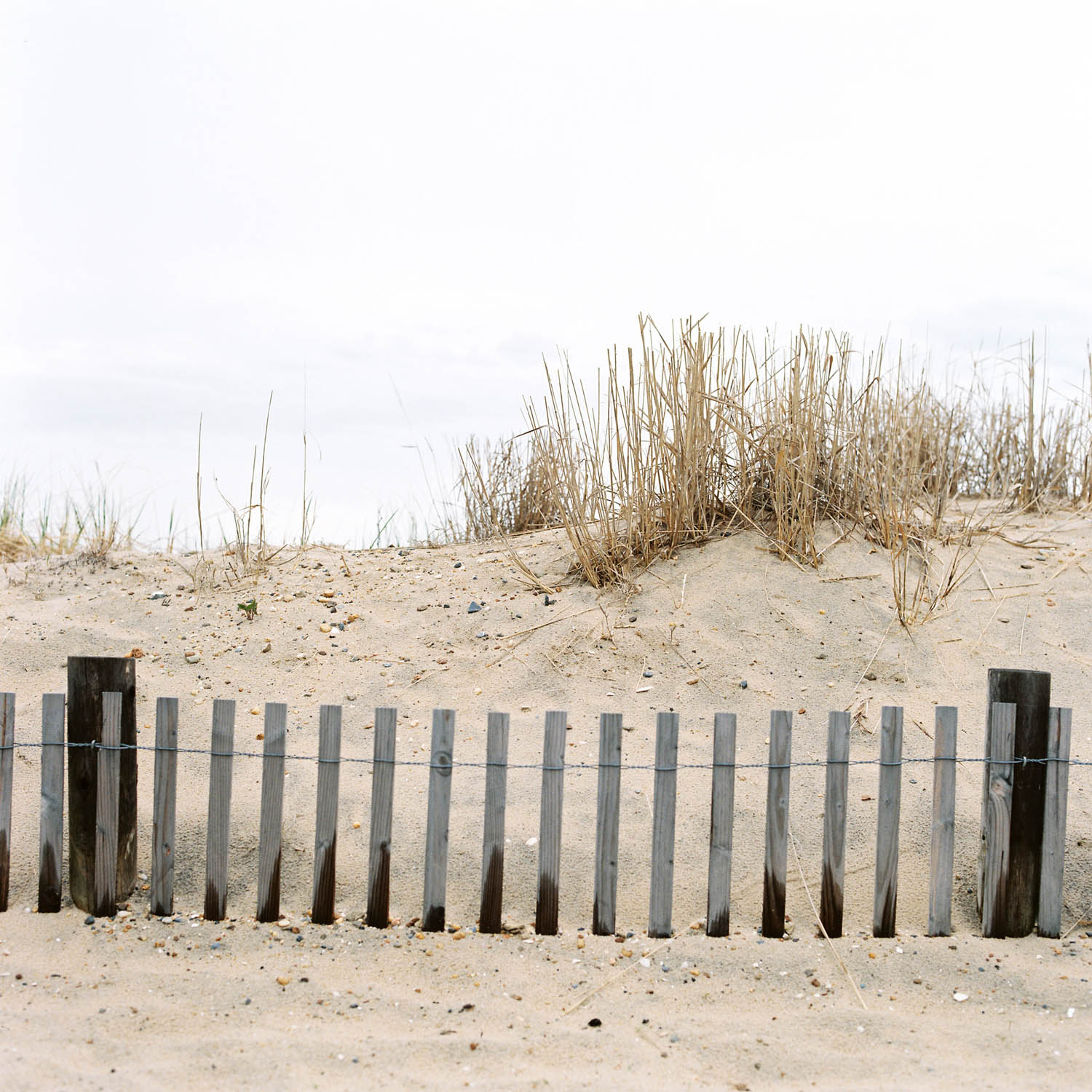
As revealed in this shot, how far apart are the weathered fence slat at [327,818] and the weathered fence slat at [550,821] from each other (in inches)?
23.1

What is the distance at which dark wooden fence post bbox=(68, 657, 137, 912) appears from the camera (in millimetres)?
2984

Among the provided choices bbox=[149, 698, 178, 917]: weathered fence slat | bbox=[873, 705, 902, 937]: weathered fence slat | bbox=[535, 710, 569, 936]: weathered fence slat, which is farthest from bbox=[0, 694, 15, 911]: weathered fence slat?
bbox=[873, 705, 902, 937]: weathered fence slat

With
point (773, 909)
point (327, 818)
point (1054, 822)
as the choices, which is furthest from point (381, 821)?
point (1054, 822)

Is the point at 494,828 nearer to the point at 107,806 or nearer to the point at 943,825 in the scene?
the point at 107,806

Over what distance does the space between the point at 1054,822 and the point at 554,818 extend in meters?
1.48

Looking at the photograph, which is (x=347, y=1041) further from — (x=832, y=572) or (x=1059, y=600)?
(x=1059, y=600)

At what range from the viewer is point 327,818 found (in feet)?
9.32

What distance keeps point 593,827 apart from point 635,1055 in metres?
1.09

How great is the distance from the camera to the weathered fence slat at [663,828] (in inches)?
108

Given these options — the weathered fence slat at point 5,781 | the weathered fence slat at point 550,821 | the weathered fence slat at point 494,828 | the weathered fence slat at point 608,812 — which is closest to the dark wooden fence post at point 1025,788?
the weathered fence slat at point 608,812

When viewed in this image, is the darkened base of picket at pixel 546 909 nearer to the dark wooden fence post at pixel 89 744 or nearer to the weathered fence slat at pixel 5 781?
the dark wooden fence post at pixel 89 744

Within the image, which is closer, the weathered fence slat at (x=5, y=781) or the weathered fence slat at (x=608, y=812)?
the weathered fence slat at (x=608, y=812)

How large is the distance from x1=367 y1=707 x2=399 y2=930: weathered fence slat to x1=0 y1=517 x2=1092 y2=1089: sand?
0.35 feet

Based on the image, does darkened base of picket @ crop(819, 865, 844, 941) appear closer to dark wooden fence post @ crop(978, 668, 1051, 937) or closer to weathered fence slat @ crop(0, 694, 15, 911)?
dark wooden fence post @ crop(978, 668, 1051, 937)
